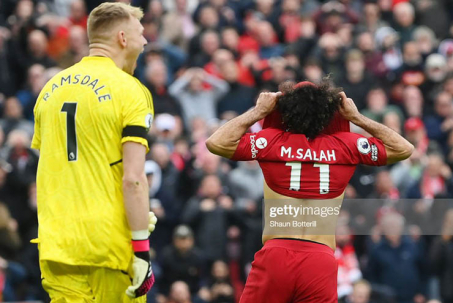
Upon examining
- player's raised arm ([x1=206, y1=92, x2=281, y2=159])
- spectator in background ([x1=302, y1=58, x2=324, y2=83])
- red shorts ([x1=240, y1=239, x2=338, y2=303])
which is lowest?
red shorts ([x1=240, y1=239, x2=338, y2=303])

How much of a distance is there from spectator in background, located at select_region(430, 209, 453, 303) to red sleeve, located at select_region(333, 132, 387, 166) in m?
5.79

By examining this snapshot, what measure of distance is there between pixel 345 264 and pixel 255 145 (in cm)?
567

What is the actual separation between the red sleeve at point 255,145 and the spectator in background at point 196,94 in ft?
24.1

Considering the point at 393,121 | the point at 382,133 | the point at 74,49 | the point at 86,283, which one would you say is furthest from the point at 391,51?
the point at 86,283

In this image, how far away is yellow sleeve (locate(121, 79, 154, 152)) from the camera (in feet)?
19.2

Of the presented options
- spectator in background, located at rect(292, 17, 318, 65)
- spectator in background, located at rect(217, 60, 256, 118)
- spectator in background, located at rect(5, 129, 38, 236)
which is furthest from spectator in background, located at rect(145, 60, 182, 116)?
spectator in background, located at rect(292, 17, 318, 65)

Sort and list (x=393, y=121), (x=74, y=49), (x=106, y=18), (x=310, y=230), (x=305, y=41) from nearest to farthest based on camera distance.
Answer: (x=106, y=18) → (x=310, y=230) → (x=393, y=121) → (x=74, y=49) → (x=305, y=41)

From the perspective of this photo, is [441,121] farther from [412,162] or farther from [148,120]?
[148,120]

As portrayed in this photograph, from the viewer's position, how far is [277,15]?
16703 millimetres

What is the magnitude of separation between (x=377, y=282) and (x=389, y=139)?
5887mm

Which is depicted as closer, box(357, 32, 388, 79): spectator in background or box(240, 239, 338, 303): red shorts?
box(240, 239, 338, 303): red shorts

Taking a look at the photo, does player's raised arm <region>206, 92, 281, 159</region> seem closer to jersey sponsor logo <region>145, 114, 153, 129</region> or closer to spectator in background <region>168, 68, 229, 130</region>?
jersey sponsor logo <region>145, 114, 153, 129</region>

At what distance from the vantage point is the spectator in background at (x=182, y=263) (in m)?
11.9

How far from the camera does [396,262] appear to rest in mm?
12414
